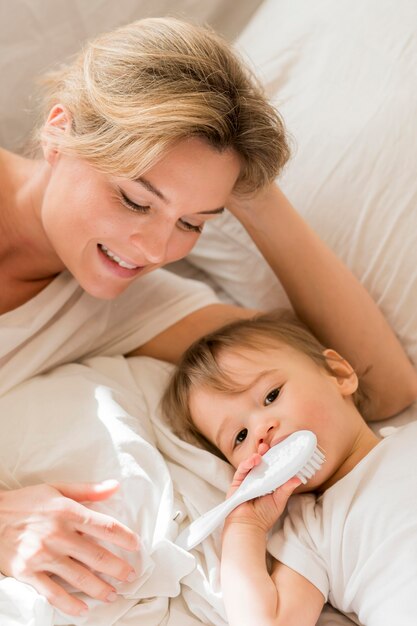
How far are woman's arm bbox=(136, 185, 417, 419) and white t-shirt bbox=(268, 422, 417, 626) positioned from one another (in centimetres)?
23

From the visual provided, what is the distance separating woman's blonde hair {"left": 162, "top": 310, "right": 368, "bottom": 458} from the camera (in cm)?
133

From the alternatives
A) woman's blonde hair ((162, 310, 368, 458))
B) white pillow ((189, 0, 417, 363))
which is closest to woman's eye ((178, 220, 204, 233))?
woman's blonde hair ((162, 310, 368, 458))

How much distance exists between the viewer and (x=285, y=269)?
1531mm

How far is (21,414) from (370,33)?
99 cm

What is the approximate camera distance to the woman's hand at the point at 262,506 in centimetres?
118

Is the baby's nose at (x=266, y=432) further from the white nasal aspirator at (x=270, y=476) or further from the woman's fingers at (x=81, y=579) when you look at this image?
the woman's fingers at (x=81, y=579)

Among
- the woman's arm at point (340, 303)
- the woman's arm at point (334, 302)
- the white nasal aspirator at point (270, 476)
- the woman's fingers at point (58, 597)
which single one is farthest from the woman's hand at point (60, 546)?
the woman's arm at point (340, 303)

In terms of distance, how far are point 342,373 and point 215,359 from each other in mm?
234

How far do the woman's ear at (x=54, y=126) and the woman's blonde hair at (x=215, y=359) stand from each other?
43cm

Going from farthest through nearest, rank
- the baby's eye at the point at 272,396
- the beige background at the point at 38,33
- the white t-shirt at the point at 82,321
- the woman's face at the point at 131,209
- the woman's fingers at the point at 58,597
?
the beige background at the point at 38,33 → the white t-shirt at the point at 82,321 → the baby's eye at the point at 272,396 → the woman's face at the point at 131,209 → the woman's fingers at the point at 58,597

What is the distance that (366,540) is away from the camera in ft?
3.72

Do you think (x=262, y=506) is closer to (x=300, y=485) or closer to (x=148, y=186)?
(x=300, y=485)

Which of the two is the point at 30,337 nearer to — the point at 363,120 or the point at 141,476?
the point at 141,476

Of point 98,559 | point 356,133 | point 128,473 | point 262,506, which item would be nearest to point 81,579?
point 98,559
